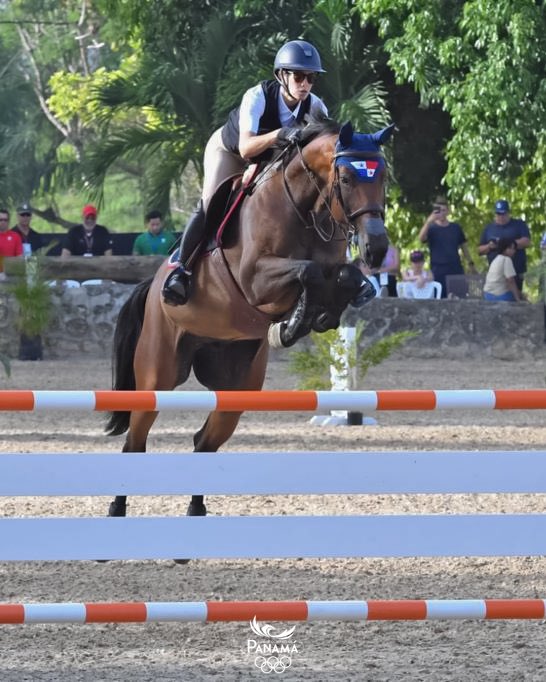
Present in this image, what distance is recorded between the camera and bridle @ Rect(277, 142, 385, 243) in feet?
19.7

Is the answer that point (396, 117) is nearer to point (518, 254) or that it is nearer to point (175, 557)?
point (518, 254)

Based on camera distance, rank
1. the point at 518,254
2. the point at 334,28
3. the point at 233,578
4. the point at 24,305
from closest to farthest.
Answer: the point at 233,578, the point at 24,305, the point at 518,254, the point at 334,28

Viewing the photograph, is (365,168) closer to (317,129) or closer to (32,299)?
(317,129)

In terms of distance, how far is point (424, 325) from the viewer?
15.7 meters

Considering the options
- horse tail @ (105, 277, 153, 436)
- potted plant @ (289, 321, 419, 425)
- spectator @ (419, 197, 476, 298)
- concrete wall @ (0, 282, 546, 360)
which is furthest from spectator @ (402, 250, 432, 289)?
horse tail @ (105, 277, 153, 436)

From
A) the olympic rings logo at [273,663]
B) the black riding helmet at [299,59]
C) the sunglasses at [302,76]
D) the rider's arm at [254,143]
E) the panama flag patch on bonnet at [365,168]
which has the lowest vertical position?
the olympic rings logo at [273,663]

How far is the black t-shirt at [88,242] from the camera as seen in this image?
16719 millimetres

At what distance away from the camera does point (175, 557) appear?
452cm

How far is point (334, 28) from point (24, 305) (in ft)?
19.2

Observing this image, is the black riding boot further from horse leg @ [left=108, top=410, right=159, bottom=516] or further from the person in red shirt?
the person in red shirt

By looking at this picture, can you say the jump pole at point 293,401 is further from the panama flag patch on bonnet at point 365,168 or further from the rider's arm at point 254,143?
the rider's arm at point 254,143

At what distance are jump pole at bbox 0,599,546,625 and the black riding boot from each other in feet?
8.68

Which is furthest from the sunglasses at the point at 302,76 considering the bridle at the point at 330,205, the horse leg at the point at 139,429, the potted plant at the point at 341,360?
the potted plant at the point at 341,360

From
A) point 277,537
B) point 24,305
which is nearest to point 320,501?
point 277,537
